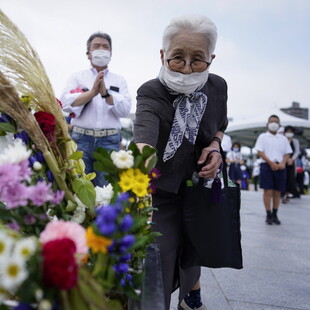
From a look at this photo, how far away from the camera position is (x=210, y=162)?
1600 millimetres

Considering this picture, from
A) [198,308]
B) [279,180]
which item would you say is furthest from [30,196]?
[279,180]

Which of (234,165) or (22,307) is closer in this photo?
(22,307)

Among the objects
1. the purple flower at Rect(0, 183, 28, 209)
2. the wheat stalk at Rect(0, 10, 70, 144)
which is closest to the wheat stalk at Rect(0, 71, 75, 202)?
the wheat stalk at Rect(0, 10, 70, 144)

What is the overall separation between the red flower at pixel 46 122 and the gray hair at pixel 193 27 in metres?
0.74

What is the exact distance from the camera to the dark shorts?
16.9ft

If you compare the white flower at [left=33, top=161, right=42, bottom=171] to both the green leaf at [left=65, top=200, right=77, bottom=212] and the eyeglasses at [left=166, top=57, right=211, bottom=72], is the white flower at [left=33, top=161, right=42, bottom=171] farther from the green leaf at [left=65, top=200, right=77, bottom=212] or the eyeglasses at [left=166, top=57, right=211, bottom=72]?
the eyeglasses at [left=166, top=57, right=211, bottom=72]

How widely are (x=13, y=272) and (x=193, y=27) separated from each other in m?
1.21

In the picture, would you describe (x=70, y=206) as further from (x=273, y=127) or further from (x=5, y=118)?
(x=273, y=127)

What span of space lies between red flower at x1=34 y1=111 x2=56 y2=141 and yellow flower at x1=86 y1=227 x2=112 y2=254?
42 centimetres

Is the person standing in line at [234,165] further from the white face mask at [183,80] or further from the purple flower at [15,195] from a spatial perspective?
the purple flower at [15,195]

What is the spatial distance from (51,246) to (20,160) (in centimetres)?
27

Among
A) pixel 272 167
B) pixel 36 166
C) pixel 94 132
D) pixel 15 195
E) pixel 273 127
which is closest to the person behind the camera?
pixel 15 195

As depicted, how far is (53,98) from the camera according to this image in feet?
3.31

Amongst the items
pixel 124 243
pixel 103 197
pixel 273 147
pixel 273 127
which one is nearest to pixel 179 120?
pixel 103 197
